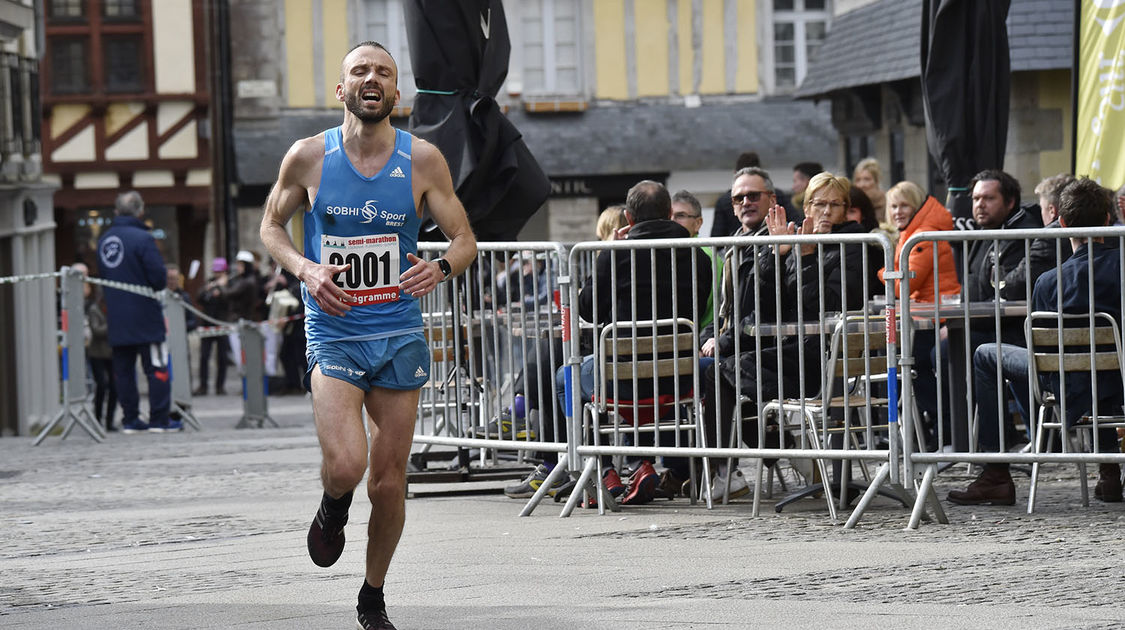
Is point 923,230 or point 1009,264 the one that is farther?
point 923,230

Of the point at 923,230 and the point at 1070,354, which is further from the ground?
the point at 923,230

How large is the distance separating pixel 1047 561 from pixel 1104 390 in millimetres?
1486

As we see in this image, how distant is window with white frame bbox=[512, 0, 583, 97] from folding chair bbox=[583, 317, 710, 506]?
2426 centimetres

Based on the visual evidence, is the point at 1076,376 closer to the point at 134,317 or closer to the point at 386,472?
the point at 386,472

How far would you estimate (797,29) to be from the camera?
34000 mm

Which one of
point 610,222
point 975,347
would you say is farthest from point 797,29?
point 975,347

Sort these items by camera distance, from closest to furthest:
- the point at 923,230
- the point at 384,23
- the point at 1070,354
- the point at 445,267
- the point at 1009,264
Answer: the point at 445,267 → the point at 1070,354 → the point at 1009,264 → the point at 923,230 → the point at 384,23

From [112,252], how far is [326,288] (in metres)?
11.8

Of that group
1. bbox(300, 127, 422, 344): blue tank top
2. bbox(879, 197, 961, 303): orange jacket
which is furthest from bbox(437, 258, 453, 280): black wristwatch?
bbox(879, 197, 961, 303): orange jacket

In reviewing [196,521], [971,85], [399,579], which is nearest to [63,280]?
[196,521]

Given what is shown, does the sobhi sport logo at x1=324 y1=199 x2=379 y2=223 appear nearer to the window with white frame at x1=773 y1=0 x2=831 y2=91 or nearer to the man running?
the man running

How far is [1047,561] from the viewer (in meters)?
7.42

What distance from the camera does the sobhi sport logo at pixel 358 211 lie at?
633 cm

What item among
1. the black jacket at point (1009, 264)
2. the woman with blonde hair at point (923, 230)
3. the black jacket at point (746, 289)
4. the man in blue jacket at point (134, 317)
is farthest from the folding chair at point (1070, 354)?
the man in blue jacket at point (134, 317)
